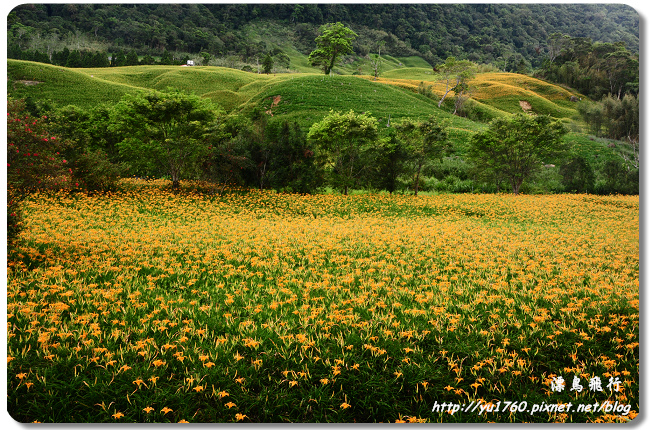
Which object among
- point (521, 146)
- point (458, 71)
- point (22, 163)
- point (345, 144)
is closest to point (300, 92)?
point (345, 144)

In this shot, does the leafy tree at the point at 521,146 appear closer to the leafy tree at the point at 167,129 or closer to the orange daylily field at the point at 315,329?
the orange daylily field at the point at 315,329

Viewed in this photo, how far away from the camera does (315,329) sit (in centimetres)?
341

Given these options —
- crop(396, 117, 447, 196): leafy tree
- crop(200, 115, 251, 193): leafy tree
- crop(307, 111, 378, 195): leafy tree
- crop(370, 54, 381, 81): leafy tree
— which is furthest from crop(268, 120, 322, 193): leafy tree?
crop(370, 54, 381, 81): leafy tree

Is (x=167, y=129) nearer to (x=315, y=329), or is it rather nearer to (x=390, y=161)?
(x=390, y=161)

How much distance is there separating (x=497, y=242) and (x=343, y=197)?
1011cm

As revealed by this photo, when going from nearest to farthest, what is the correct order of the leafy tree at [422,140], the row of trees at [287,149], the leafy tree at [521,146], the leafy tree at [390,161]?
the row of trees at [287,149] < the leafy tree at [390,161] < the leafy tree at [422,140] < the leafy tree at [521,146]

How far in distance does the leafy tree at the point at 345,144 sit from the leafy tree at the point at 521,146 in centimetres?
810

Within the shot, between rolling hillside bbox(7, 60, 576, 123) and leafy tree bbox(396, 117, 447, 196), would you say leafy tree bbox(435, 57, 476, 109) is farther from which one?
leafy tree bbox(396, 117, 447, 196)

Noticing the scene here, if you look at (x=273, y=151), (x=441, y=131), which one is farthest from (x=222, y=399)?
(x=441, y=131)

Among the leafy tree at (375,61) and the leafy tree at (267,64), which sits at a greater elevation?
the leafy tree at (267,64)

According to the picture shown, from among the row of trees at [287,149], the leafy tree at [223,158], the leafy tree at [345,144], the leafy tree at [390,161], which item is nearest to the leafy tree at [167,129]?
the row of trees at [287,149]

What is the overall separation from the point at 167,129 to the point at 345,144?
9978mm

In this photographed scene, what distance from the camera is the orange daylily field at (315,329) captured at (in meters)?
2.48

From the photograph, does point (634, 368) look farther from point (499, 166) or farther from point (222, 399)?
point (499, 166)
